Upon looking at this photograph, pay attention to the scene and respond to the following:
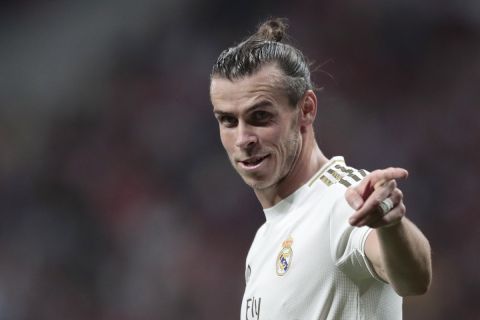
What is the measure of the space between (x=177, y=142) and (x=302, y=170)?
4639mm

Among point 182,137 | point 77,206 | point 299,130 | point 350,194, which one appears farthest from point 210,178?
point 350,194

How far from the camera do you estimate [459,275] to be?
20.6 feet

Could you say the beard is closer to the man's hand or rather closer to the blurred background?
the man's hand

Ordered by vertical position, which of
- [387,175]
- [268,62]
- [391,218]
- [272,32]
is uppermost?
[272,32]

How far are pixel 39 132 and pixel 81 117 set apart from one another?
1.52 ft

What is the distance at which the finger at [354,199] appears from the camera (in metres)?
1.90

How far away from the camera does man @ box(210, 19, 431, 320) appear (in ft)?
7.31

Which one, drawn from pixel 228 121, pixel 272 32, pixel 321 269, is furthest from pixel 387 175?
pixel 272 32

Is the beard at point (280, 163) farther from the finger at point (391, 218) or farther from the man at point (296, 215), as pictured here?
the finger at point (391, 218)

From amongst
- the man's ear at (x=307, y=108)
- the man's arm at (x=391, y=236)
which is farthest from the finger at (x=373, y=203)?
the man's ear at (x=307, y=108)

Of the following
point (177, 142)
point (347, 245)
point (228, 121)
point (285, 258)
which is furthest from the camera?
point (177, 142)

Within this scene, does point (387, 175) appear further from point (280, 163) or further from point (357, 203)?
point (280, 163)

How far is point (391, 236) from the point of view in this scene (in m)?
2.05

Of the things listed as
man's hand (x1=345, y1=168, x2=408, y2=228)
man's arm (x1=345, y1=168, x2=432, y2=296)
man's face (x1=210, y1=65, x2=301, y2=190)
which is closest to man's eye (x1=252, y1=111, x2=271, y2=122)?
man's face (x1=210, y1=65, x2=301, y2=190)
